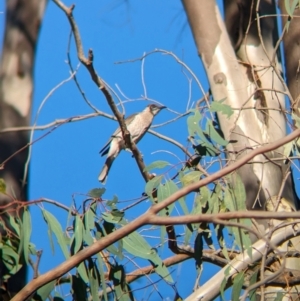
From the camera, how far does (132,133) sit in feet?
9.80

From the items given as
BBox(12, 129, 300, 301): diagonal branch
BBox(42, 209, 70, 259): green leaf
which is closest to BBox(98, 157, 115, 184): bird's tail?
BBox(42, 209, 70, 259): green leaf

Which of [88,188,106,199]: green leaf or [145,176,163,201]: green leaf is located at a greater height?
[88,188,106,199]: green leaf

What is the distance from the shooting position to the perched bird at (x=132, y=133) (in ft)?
9.33

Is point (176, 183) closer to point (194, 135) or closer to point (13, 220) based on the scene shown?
point (194, 135)

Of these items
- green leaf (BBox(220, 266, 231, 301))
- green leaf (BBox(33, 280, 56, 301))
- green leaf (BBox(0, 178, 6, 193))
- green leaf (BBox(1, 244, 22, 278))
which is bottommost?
green leaf (BBox(220, 266, 231, 301))

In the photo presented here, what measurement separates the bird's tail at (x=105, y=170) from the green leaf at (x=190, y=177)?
1048mm

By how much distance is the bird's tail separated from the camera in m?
2.90

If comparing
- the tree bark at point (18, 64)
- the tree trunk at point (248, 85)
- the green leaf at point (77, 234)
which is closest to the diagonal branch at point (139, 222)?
Answer: the green leaf at point (77, 234)

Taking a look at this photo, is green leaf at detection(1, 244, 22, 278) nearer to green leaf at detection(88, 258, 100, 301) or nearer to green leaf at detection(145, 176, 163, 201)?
green leaf at detection(88, 258, 100, 301)

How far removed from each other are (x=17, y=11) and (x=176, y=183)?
63 centimetres

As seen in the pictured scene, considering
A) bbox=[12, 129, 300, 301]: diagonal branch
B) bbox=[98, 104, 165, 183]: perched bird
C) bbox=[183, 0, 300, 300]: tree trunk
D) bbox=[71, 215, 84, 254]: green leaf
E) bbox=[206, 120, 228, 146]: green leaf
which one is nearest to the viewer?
bbox=[12, 129, 300, 301]: diagonal branch

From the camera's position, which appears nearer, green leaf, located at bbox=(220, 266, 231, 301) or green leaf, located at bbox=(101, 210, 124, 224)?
green leaf, located at bbox=(101, 210, 124, 224)

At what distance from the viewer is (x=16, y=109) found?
1.94 m

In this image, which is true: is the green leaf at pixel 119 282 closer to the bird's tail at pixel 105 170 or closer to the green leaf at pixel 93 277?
the green leaf at pixel 93 277
